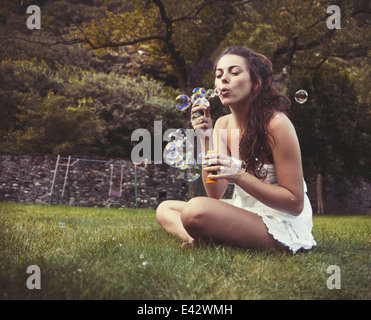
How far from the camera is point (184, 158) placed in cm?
266

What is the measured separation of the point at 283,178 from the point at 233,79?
71 cm

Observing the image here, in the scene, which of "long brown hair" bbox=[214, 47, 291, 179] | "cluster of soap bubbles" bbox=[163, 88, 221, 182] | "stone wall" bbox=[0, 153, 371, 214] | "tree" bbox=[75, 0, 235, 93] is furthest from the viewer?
"stone wall" bbox=[0, 153, 371, 214]

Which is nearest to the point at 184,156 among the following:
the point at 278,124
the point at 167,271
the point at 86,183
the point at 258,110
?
the point at 258,110

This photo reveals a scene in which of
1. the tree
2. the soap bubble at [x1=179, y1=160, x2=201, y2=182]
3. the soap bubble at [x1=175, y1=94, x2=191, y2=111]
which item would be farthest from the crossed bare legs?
the tree

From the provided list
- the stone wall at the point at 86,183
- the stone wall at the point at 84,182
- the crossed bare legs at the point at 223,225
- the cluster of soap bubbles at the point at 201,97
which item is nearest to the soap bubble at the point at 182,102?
the cluster of soap bubbles at the point at 201,97

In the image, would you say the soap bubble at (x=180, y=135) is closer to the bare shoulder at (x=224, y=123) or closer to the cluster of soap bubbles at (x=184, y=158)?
the cluster of soap bubbles at (x=184, y=158)

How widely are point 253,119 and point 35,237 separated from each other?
1838 mm

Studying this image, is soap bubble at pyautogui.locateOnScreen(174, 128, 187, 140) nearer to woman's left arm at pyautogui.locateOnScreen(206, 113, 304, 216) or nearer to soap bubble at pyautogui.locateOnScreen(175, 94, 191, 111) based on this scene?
soap bubble at pyautogui.locateOnScreen(175, 94, 191, 111)

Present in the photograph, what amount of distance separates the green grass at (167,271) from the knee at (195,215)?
0.56ft

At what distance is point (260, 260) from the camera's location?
2031 millimetres

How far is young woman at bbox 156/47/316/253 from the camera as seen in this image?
2.09 metres

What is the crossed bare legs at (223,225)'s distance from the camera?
6.91 ft
